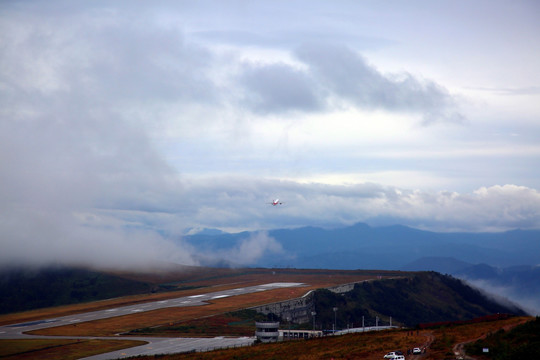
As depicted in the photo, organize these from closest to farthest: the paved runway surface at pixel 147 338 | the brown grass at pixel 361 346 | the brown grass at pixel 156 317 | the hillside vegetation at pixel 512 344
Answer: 1. the hillside vegetation at pixel 512 344
2. the brown grass at pixel 361 346
3. the paved runway surface at pixel 147 338
4. the brown grass at pixel 156 317

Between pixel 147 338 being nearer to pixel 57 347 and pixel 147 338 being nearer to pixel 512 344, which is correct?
pixel 57 347

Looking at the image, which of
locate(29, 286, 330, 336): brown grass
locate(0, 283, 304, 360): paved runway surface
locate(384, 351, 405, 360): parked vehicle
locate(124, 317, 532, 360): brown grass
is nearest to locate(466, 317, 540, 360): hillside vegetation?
locate(124, 317, 532, 360): brown grass

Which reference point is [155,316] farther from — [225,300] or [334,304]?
[334,304]

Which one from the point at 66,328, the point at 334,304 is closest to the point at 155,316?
the point at 66,328

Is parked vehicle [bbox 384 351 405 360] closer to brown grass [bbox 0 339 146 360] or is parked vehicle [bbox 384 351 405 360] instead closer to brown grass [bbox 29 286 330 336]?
brown grass [bbox 0 339 146 360]

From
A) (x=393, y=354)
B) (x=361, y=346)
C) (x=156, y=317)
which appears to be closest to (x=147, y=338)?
(x=156, y=317)

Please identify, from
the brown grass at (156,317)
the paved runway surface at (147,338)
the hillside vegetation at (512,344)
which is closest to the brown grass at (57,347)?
the paved runway surface at (147,338)

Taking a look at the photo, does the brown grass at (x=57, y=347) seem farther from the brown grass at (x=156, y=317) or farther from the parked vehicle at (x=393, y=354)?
the parked vehicle at (x=393, y=354)

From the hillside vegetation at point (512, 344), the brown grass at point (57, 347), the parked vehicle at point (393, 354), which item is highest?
the hillside vegetation at point (512, 344)

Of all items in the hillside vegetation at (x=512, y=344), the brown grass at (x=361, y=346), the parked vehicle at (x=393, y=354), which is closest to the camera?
the hillside vegetation at (x=512, y=344)
